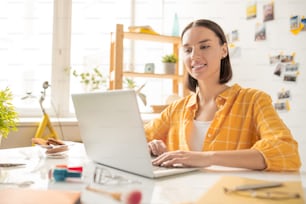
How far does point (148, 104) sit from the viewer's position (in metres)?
3.20

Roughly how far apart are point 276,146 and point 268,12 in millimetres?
1682

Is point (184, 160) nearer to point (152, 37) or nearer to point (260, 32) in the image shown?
point (260, 32)

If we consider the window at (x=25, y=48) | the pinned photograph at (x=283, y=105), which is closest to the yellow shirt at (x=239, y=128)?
the pinned photograph at (x=283, y=105)

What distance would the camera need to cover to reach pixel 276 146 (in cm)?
109

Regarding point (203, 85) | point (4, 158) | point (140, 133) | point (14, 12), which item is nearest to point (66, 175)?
point (140, 133)

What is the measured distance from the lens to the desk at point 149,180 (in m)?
0.74

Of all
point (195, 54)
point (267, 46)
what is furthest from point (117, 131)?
point (267, 46)

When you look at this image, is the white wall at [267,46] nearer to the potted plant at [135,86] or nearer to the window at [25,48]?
the potted plant at [135,86]

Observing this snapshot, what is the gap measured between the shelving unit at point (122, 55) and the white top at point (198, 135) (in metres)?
1.38

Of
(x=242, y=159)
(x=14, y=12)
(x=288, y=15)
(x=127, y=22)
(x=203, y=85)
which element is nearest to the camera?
(x=242, y=159)

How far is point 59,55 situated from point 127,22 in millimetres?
672

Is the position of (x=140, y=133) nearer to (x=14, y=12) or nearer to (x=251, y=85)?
(x=251, y=85)

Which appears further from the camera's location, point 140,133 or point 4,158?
point 4,158

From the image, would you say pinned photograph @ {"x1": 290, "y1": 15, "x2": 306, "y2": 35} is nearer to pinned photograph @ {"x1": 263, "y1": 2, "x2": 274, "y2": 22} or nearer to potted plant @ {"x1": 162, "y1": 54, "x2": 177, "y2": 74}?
pinned photograph @ {"x1": 263, "y1": 2, "x2": 274, "y2": 22}
